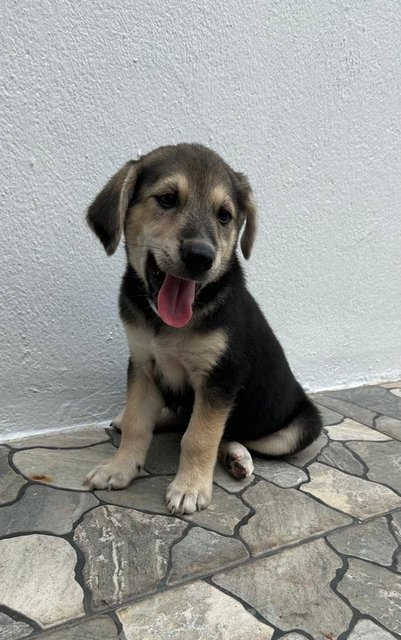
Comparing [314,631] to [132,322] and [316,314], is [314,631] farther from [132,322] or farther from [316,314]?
[316,314]

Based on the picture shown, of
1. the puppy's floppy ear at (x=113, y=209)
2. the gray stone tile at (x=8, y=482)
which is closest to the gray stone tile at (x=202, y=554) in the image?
the gray stone tile at (x=8, y=482)

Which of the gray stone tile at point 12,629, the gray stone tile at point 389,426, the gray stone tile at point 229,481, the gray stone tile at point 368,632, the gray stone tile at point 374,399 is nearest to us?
the gray stone tile at point 12,629

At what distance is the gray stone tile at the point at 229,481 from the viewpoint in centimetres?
279

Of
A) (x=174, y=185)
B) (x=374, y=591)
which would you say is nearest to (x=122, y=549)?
(x=374, y=591)

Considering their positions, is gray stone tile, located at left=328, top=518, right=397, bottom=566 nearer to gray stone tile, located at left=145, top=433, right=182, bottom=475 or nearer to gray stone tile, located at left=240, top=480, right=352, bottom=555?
gray stone tile, located at left=240, top=480, right=352, bottom=555

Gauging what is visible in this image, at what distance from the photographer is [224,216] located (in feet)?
8.52

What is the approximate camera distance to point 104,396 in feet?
11.5

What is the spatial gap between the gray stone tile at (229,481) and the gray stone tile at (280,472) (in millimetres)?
113

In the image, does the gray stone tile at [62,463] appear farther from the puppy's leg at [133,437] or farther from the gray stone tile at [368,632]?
the gray stone tile at [368,632]

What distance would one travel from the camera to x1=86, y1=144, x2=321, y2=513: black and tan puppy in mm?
2416

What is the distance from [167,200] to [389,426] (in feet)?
8.74

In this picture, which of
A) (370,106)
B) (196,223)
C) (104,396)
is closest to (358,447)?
(104,396)

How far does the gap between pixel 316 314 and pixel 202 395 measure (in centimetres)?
233

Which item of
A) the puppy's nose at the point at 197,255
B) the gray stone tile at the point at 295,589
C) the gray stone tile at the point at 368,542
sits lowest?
the gray stone tile at the point at 368,542
